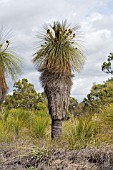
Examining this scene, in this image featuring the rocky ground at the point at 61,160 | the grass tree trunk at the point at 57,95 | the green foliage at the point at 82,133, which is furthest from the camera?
the grass tree trunk at the point at 57,95

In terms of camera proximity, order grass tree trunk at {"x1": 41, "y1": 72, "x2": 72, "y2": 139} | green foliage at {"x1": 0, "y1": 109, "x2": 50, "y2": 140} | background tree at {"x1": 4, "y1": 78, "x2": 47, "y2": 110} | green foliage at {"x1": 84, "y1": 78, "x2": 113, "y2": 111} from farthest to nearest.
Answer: background tree at {"x1": 4, "y1": 78, "x2": 47, "y2": 110} → green foliage at {"x1": 84, "y1": 78, "x2": 113, "y2": 111} → green foliage at {"x1": 0, "y1": 109, "x2": 50, "y2": 140} → grass tree trunk at {"x1": 41, "y1": 72, "x2": 72, "y2": 139}

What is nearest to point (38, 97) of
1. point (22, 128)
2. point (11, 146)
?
point (22, 128)

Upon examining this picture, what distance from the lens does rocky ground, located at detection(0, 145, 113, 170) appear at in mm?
8539

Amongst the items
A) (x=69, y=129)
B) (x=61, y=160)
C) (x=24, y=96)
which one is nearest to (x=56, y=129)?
(x=69, y=129)

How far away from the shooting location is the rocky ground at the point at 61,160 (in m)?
8.54

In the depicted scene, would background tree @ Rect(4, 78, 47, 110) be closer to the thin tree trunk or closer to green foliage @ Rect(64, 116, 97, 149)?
the thin tree trunk

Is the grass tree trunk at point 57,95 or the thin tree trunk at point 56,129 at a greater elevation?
the grass tree trunk at point 57,95

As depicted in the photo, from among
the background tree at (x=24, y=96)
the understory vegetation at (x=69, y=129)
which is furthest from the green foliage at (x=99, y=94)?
the understory vegetation at (x=69, y=129)

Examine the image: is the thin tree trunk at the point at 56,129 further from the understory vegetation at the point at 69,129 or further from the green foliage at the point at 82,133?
the green foliage at the point at 82,133

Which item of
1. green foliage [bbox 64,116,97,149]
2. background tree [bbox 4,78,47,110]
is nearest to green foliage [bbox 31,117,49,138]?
green foliage [bbox 64,116,97,149]

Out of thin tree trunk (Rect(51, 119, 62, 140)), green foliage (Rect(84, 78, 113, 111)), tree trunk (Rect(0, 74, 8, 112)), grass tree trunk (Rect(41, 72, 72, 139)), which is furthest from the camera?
green foliage (Rect(84, 78, 113, 111))

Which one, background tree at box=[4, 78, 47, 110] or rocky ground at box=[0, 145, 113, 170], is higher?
background tree at box=[4, 78, 47, 110]

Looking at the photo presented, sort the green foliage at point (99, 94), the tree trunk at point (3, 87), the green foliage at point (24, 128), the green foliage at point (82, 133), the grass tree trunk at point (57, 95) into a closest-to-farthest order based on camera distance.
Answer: the green foliage at point (82, 133)
the grass tree trunk at point (57, 95)
the green foliage at point (24, 128)
the tree trunk at point (3, 87)
the green foliage at point (99, 94)

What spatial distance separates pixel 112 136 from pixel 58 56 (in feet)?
15.2
